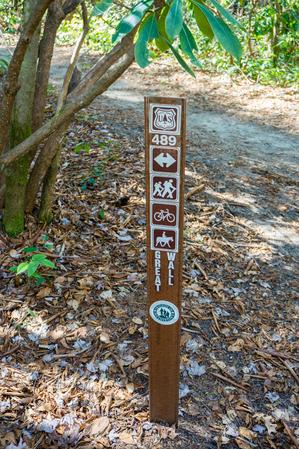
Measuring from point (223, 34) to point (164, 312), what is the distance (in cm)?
141

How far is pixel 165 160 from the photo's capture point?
1.99 metres

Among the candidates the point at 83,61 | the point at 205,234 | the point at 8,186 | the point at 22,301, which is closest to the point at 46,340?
the point at 22,301

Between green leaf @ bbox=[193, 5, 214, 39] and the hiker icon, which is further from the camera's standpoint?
the hiker icon

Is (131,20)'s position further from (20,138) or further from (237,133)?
(237,133)

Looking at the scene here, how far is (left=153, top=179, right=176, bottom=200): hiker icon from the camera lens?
2035mm

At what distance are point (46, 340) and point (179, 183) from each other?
67.2 inches

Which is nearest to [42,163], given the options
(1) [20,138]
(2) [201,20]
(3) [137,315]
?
(1) [20,138]

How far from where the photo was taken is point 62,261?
3.66m

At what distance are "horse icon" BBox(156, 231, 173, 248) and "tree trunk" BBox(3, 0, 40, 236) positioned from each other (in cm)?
181

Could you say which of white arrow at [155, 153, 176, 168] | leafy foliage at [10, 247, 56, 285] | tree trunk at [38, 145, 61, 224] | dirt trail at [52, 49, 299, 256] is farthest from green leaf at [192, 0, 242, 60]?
dirt trail at [52, 49, 299, 256]

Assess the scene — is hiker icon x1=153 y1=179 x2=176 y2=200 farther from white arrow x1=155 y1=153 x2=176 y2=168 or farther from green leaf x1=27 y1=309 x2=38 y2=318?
green leaf x1=27 y1=309 x2=38 y2=318

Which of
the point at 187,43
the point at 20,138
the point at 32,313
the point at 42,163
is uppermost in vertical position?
the point at 187,43

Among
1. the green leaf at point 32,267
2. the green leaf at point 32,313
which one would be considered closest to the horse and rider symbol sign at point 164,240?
the green leaf at point 32,267

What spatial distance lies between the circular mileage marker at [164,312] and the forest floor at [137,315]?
31.3 inches
